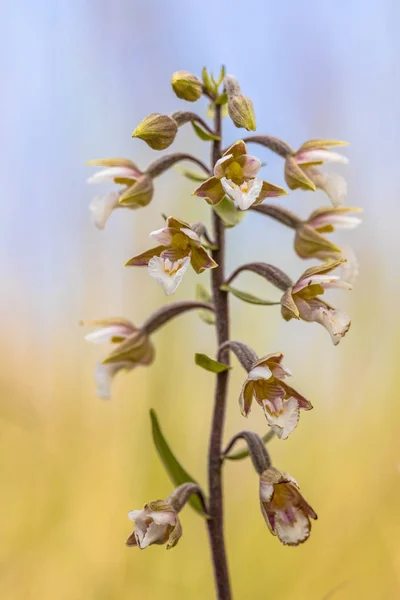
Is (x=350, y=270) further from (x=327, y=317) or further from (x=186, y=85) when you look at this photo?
(x=186, y=85)

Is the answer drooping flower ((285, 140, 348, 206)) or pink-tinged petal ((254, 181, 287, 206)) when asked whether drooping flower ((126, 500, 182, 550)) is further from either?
drooping flower ((285, 140, 348, 206))

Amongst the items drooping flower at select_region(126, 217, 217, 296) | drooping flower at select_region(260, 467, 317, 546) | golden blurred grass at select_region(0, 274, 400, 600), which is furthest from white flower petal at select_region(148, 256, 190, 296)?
golden blurred grass at select_region(0, 274, 400, 600)

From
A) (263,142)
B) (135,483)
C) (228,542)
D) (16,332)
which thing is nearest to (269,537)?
(228,542)

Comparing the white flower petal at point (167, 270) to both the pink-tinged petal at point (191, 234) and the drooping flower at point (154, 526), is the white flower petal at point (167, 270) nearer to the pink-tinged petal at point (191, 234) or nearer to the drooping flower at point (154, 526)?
the pink-tinged petal at point (191, 234)

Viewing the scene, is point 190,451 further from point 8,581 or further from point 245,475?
point 8,581

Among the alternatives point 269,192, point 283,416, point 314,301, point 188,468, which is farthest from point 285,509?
point 188,468

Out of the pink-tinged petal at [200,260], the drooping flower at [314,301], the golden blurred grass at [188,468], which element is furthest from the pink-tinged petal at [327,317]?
the golden blurred grass at [188,468]
